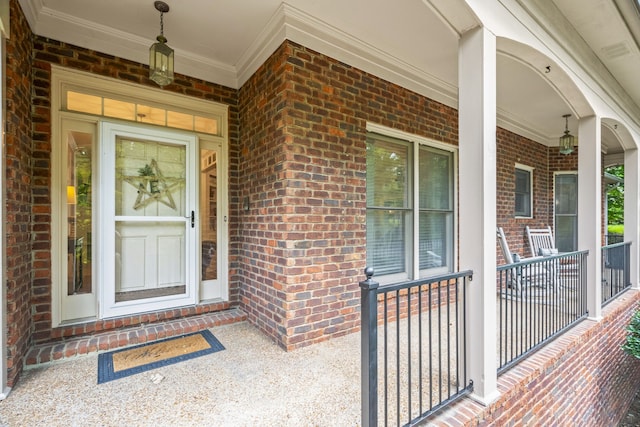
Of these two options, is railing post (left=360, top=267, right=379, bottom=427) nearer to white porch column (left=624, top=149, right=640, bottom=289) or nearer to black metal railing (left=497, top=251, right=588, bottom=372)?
black metal railing (left=497, top=251, right=588, bottom=372)

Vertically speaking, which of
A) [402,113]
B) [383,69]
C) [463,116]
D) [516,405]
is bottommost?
[516,405]

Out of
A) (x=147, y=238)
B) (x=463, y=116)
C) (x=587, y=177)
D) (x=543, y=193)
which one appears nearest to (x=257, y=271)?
(x=147, y=238)

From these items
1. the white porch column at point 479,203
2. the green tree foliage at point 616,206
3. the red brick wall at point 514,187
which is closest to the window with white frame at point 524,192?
the red brick wall at point 514,187

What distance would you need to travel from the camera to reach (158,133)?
3113mm

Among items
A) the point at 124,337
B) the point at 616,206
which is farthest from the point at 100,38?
the point at 616,206

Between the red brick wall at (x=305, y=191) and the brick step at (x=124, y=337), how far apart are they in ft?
1.09

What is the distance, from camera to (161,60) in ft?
8.11

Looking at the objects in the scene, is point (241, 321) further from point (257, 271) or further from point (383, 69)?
point (383, 69)

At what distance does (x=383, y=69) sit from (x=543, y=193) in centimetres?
492

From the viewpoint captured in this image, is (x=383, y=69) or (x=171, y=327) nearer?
(x=171, y=327)

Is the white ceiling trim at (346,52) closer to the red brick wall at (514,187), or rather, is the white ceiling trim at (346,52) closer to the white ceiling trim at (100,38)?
the white ceiling trim at (100,38)

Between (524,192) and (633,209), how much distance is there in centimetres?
153

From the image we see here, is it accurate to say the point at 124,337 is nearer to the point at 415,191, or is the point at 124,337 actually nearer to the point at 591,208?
the point at 415,191

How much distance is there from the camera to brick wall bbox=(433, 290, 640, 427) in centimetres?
203
